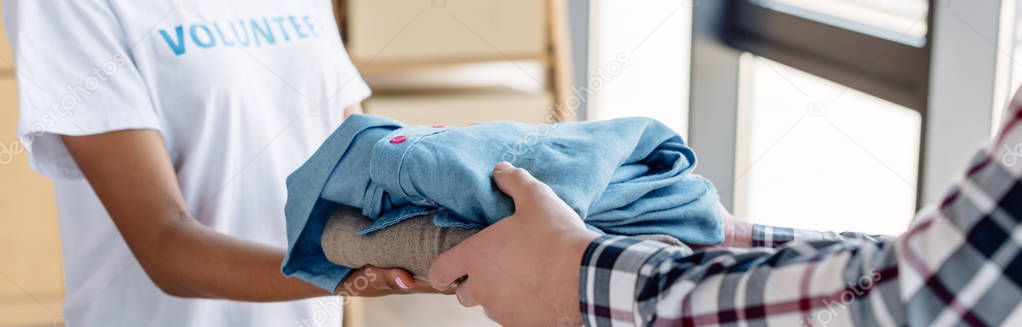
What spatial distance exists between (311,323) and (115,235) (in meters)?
0.26

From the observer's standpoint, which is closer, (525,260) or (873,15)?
(525,260)

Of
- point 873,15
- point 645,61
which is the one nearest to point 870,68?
point 873,15

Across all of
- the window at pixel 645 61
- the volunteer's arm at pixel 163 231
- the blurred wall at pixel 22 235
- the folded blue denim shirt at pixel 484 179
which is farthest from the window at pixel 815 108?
the blurred wall at pixel 22 235

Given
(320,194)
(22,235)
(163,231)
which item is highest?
(320,194)

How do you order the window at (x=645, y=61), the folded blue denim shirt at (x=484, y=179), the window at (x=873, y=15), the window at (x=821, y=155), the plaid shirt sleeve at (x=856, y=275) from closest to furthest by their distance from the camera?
1. the plaid shirt sleeve at (x=856, y=275)
2. the folded blue denim shirt at (x=484, y=179)
3. the window at (x=873, y=15)
4. the window at (x=821, y=155)
5. the window at (x=645, y=61)

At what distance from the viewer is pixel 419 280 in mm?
959

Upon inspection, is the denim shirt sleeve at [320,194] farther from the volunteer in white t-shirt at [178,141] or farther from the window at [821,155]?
the window at [821,155]

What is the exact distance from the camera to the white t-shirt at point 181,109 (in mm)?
1120

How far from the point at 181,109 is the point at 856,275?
81 centimetres

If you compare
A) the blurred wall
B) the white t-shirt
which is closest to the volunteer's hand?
the white t-shirt

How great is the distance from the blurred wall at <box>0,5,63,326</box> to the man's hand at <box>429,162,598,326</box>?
1.59m

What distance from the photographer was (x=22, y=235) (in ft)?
7.38

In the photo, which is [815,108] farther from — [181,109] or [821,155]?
[181,109]

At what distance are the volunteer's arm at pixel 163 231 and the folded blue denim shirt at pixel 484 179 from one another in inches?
4.4
